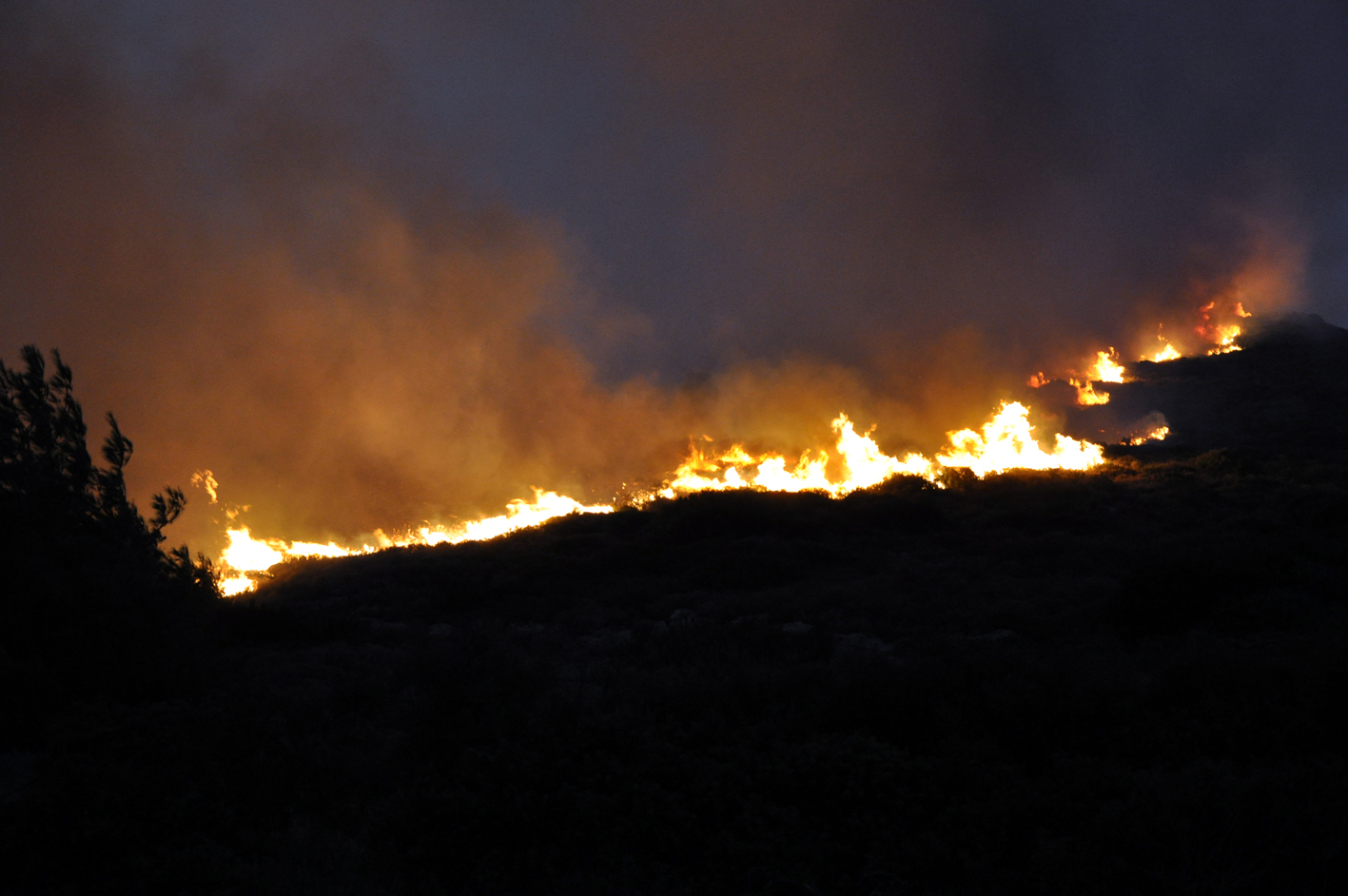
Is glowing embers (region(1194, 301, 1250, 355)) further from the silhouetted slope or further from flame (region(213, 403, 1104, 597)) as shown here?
flame (region(213, 403, 1104, 597))

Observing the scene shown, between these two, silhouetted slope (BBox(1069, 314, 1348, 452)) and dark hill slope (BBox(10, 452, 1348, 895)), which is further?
silhouetted slope (BBox(1069, 314, 1348, 452))

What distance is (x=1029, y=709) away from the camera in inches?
251

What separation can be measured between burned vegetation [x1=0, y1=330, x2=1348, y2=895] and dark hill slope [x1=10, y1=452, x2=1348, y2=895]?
3 cm

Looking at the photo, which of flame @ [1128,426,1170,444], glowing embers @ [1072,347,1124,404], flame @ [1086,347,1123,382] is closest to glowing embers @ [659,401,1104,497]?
flame @ [1128,426,1170,444]

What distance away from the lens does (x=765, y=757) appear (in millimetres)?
5906

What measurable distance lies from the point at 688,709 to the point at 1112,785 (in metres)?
3.46

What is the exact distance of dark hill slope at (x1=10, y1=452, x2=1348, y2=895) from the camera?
176 inches

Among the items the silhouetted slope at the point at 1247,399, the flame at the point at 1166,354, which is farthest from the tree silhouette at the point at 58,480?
the flame at the point at 1166,354


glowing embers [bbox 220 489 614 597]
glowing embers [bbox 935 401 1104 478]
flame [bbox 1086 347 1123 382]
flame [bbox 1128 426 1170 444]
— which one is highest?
flame [bbox 1086 347 1123 382]

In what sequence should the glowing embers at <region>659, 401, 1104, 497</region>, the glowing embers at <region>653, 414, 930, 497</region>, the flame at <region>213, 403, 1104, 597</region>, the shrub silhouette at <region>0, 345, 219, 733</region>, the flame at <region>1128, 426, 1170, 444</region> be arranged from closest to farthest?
the shrub silhouette at <region>0, 345, 219, 733</region> < the flame at <region>213, 403, 1104, 597</region> < the glowing embers at <region>653, 414, 930, 497</region> < the glowing embers at <region>659, 401, 1104, 497</region> < the flame at <region>1128, 426, 1170, 444</region>

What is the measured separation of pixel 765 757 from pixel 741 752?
191 millimetres

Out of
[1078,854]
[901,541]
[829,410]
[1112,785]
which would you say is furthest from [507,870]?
[829,410]

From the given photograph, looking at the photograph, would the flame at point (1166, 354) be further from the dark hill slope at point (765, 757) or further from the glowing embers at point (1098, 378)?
the dark hill slope at point (765, 757)

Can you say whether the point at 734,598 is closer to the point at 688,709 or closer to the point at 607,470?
the point at 688,709
